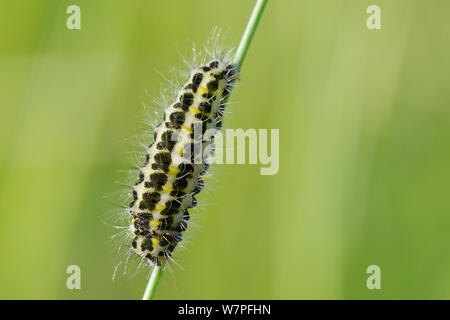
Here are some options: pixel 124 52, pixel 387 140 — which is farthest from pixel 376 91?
pixel 124 52

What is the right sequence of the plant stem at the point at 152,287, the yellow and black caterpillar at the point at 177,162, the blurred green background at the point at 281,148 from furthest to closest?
the blurred green background at the point at 281,148 → the yellow and black caterpillar at the point at 177,162 → the plant stem at the point at 152,287

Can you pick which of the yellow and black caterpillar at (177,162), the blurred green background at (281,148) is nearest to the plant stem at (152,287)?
the yellow and black caterpillar at (177,162)

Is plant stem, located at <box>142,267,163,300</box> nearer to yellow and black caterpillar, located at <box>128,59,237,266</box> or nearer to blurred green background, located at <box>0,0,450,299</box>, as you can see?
yellow and black caterpillar, located at <box>128,59,237,266</box>

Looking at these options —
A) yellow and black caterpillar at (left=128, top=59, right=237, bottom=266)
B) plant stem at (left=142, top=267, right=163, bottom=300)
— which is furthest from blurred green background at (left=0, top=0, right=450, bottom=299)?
plant stem at (left=142, top=267, right=163, bottom=300)

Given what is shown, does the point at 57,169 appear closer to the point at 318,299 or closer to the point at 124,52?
the point at 124,52

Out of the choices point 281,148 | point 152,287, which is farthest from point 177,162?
point 281,148

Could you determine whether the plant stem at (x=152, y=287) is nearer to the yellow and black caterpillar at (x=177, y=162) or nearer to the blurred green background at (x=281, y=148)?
the yellow and black caterpillar at (x=177, y=162)
